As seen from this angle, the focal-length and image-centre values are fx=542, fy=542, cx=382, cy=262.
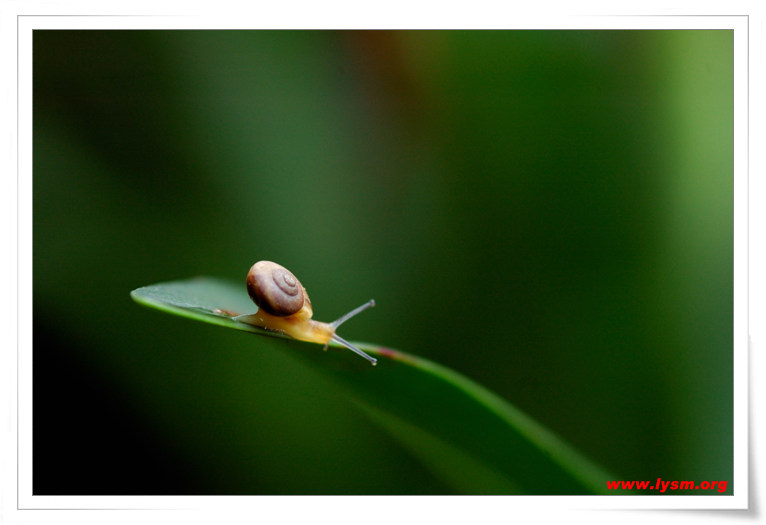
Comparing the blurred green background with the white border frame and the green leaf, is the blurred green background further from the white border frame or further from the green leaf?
the green leaf

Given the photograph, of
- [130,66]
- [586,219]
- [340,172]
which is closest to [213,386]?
[340,172]
